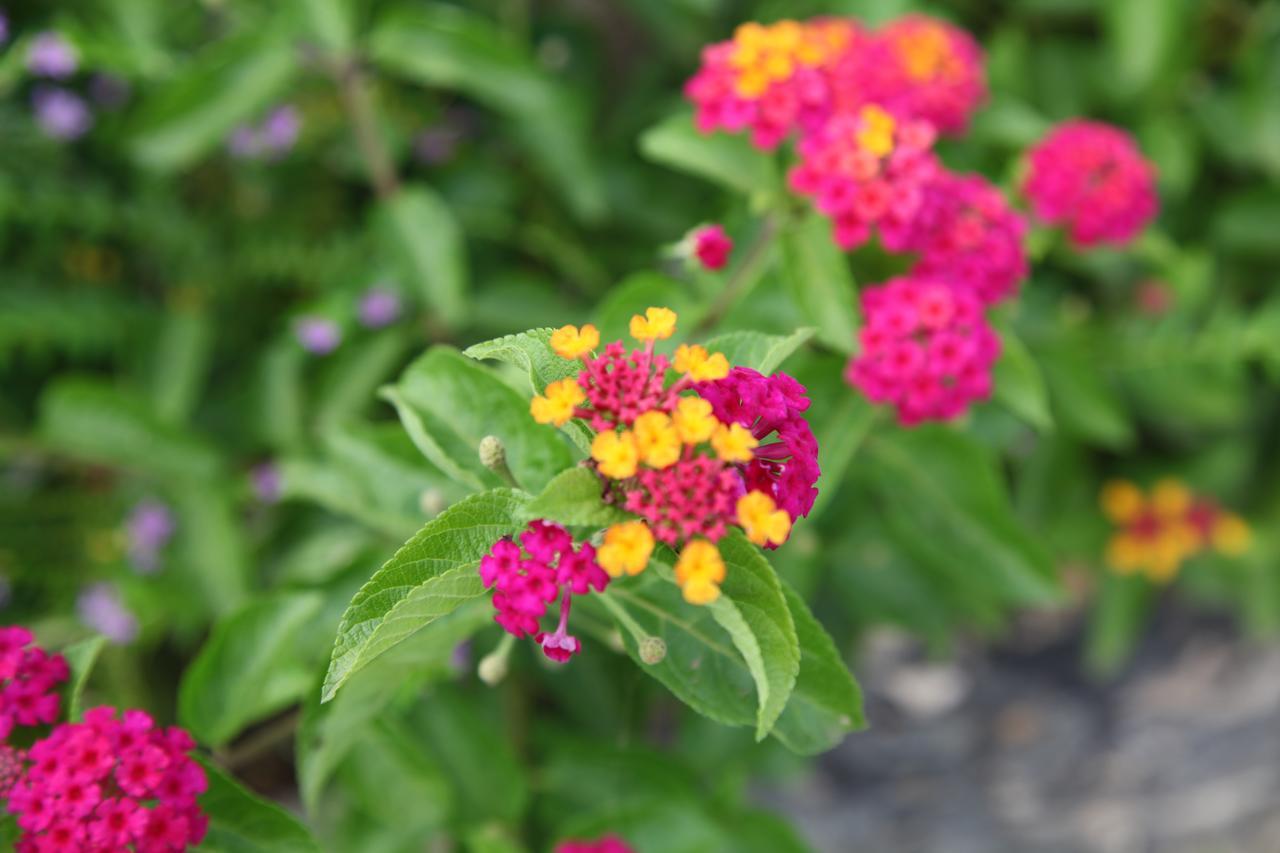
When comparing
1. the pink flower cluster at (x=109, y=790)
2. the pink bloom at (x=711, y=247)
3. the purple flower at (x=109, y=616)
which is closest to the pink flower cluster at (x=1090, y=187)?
the pink bloom at (x=711, y=247)

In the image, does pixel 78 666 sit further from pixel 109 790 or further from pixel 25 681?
pixel 109 790

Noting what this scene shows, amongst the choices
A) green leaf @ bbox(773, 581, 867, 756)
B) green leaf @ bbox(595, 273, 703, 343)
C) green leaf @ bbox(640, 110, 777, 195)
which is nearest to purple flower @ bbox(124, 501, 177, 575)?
green leaf @ bbox(595, 273, 703, 343)

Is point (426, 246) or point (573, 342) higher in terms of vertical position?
point (573, 342)

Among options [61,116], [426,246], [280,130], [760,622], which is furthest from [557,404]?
[61,116]

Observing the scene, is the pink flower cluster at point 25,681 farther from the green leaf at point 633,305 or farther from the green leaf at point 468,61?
the green leaf at point 468,61

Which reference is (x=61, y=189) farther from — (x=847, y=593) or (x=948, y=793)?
(x=948, y=793)
